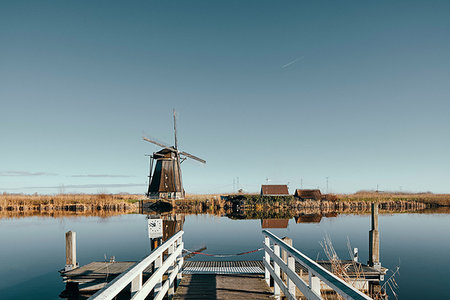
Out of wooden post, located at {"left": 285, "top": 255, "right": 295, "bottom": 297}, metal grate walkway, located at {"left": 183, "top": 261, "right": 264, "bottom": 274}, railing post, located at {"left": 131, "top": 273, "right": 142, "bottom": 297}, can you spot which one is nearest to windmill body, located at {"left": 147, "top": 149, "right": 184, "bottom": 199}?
metal grate walkway, located at {"left": 183, "top": 261, "right": 264, "bottom": 274}

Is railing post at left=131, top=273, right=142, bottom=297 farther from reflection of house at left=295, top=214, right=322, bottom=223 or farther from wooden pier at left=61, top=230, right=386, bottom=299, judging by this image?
reflection of house at left=295, top=214, right=322, bottom=223

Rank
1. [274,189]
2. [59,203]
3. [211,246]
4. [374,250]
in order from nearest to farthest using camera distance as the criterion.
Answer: [374,250], [211,246], [59,203], [274,189]

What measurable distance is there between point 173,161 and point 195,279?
31.8 meters

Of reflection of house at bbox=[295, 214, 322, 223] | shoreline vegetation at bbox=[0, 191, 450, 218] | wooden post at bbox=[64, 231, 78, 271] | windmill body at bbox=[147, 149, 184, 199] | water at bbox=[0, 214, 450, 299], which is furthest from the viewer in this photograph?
shoreline vegetation at bbox=[0, 191, 450, 218]

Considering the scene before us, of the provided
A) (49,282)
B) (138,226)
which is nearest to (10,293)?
(49,282)

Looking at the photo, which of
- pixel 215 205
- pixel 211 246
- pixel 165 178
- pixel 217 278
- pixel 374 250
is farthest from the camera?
pixel 215 205

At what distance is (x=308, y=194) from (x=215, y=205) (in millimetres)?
18132

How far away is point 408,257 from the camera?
17.1 meters

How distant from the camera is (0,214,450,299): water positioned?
41.3ft

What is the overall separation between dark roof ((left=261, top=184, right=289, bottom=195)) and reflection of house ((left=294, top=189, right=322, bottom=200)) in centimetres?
252

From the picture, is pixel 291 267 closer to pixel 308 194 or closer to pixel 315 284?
pixel 315 284

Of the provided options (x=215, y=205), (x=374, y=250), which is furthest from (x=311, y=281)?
(x=215, y=205)

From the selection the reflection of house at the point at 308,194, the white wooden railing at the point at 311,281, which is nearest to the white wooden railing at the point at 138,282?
the white wooden railing at the point at 311,281

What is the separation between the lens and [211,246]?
801 inches
